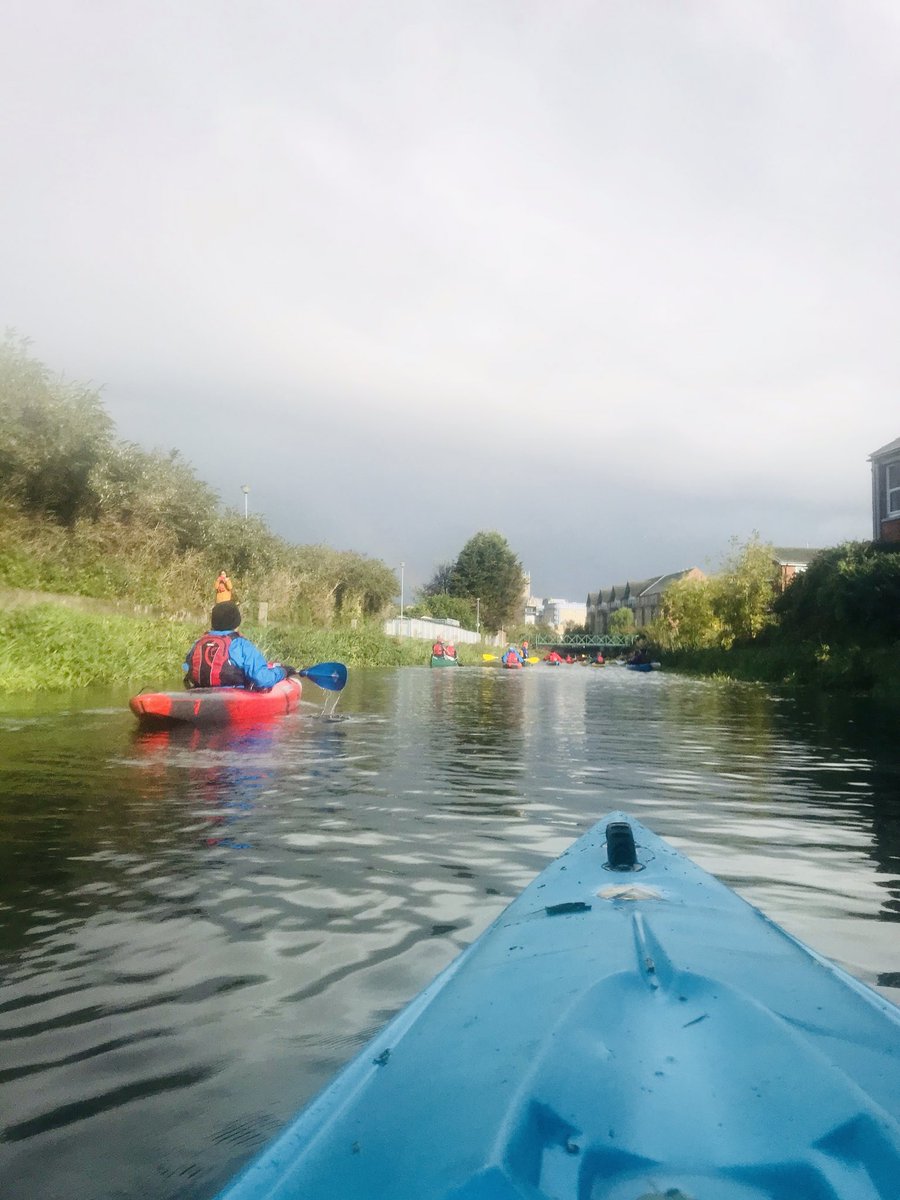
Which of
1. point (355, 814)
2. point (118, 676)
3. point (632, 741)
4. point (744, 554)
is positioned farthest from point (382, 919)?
point (744, 554)

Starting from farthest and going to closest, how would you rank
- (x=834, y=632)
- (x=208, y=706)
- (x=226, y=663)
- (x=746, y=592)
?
(x=746, y=592) → (x=834, y=632) → (x=226, y=663) → (x=208, y=706)


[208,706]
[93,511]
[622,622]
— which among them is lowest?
[208,706]

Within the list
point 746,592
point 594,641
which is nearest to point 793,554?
point 594,641

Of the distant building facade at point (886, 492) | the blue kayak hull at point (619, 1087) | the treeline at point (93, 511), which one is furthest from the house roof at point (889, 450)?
the blue kayak hull at point (619, 1087)

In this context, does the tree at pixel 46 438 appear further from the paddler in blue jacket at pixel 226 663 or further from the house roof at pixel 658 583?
the house roof at pixel 658 583

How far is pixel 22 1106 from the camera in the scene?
8.39 ft

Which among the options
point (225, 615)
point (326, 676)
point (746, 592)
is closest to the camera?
point (225, 615)

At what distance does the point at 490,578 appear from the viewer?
89562 millimetres

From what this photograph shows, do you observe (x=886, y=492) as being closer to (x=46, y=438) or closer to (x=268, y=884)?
(x=46, y=438)

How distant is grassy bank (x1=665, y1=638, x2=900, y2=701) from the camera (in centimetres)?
2252

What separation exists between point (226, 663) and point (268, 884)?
24.1 feet

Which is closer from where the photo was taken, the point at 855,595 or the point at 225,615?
the point at 225,615

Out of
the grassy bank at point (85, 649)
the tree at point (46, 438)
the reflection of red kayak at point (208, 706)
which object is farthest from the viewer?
the tree at point (46, 438)

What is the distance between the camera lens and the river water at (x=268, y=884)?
8.54 feet
